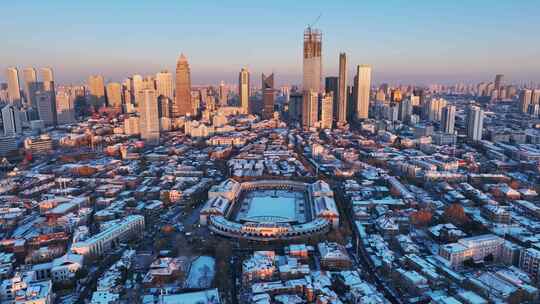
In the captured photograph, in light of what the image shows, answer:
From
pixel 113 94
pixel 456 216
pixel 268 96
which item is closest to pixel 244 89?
pixel 268 96

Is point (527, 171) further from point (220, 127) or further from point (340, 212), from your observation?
point (220, 127)

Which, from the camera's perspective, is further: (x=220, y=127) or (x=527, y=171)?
(x=220, y=127)

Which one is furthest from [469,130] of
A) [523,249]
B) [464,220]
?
[523,249]

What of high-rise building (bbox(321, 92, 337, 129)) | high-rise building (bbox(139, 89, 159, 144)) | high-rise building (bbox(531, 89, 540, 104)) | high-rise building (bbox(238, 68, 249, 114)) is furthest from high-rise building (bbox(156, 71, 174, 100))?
high-rise building (bbox(531, 89, 540, 104))

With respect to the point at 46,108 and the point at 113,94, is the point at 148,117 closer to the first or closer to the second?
the point at 46,108

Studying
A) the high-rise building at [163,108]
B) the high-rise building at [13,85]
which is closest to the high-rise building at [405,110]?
the high-rise building at [163,108]

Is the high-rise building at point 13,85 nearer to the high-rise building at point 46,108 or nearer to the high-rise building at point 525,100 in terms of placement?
the high-rise building at point 46,108
